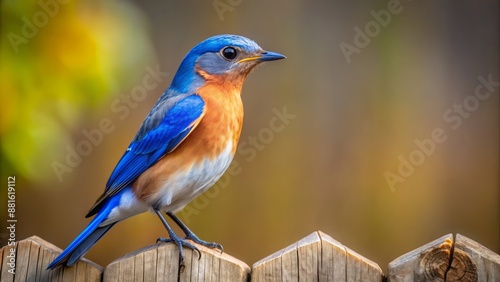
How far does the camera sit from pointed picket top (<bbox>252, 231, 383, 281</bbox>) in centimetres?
240

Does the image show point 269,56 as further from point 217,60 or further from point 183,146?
point 183,146

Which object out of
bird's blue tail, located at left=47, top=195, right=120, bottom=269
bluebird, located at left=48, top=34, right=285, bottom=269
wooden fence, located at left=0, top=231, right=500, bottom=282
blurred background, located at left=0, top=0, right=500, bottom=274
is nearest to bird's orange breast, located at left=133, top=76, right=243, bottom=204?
bluebird, located at left=48, top=34, right=285, bottom=269

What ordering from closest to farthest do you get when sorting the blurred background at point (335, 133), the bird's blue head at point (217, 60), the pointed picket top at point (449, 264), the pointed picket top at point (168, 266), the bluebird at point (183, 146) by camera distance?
the pointed picket top at point (449, 264) → the pointed picket top at point (168, 266) → the bluebird at point (183, 146) → the bird's blue head at point (217, 60) → the blurred background at point (335, 133)

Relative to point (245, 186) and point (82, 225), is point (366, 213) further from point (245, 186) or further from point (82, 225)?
point (82, 225)

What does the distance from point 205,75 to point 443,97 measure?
7.06 ft

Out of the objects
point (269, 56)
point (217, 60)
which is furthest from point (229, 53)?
point (269, 56)

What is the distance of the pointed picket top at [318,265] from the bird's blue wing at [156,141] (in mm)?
846

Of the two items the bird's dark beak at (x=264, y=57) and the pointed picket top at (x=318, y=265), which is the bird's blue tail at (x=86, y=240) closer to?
the pointed picket top at (x=318, y=265)

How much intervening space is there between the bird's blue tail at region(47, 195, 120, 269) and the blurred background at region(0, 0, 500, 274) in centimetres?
163

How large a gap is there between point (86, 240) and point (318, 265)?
2.91 ft

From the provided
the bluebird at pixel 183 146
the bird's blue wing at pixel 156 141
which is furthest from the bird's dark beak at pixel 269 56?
the bird's blue wing at pixel 156 141

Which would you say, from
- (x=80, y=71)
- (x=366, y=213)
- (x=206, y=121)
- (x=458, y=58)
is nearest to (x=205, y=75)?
(x=206, y=121)

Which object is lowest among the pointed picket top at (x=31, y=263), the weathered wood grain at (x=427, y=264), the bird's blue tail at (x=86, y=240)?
the pointed picket top at (x=31, y=263)

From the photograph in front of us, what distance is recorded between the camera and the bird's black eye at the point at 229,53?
3.30 m
